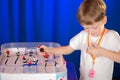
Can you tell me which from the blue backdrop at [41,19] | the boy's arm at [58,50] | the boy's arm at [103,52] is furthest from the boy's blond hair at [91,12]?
the blue backdrop at [41,19]

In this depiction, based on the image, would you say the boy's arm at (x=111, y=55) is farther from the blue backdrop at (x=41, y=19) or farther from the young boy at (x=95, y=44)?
the blue backdrop at (x=41, y=19)

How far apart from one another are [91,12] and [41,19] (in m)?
1.03

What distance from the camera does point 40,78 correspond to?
1.06 metres

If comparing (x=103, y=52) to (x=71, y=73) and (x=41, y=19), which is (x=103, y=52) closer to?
(x=71, y=73)

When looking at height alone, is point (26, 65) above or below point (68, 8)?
below

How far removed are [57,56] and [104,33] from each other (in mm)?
291

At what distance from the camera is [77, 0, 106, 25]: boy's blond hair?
1222 millimetres

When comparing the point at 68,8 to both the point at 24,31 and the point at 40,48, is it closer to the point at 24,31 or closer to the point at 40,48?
the point at 24,31

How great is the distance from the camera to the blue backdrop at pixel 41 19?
7.09ft

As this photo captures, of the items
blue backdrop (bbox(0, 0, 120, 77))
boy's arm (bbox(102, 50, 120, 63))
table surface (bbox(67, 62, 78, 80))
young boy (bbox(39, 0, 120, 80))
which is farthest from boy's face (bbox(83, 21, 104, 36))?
blue backdrop (bbox(0, 0, 120, 77))

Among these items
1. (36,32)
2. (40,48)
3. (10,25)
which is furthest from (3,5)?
(40,48)

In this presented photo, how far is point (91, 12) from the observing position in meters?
1.22

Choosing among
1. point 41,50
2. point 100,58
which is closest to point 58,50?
point 41,50

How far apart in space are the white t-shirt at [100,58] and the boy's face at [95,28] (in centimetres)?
3
